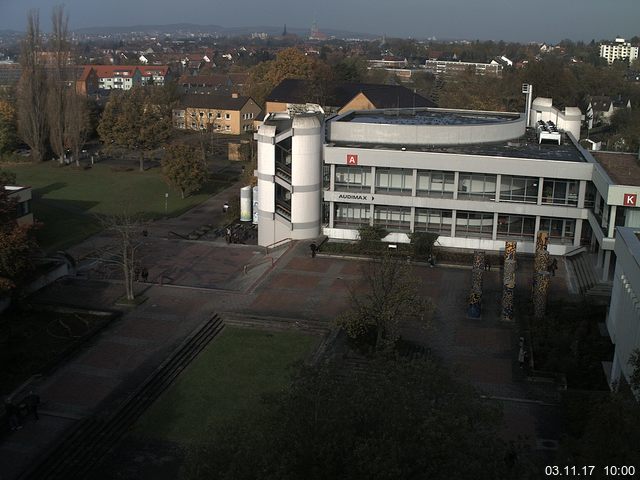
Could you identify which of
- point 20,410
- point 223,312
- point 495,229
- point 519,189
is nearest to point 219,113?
point 495,229

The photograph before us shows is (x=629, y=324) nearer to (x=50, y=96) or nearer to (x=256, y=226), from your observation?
(x=256, y=226)

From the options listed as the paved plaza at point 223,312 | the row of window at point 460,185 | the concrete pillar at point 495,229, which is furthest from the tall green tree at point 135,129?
the concrete pillar at point 495,229

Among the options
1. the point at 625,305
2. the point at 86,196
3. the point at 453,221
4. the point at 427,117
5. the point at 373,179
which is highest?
the point at 427,117

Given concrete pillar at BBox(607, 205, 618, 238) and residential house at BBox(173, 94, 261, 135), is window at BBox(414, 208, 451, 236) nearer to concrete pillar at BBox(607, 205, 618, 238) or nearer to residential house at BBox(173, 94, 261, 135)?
concrete pillar at BBox(607, 205, 618, 238)

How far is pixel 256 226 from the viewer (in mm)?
40750

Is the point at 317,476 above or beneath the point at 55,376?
above

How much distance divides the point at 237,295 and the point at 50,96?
37.7m

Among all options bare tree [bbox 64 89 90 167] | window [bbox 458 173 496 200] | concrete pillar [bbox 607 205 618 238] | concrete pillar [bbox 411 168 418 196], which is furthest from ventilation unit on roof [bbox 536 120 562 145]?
bare tree [bbox 64 89 90 167]

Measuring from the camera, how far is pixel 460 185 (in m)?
37.1

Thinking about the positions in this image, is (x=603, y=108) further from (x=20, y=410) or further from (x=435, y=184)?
(x=20, y=410)

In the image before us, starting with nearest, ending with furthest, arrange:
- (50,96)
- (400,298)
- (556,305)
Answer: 1. (400,298)
2. (556,305)
3. (50,96)

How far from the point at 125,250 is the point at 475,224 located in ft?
58.8

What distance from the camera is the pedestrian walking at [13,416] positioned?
1969cm

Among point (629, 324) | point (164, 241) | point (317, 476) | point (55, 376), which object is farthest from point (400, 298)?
point (164, 241)
